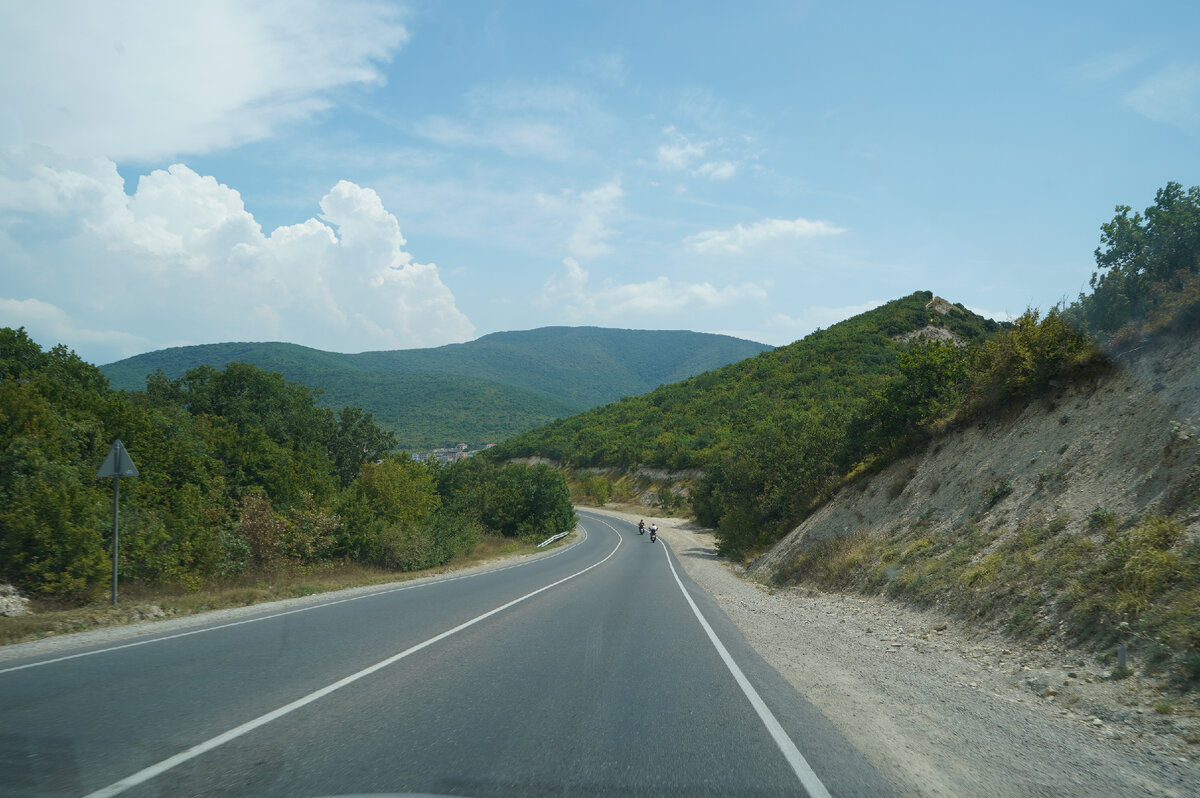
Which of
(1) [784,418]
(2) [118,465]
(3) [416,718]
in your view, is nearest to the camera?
(3) [416,718]

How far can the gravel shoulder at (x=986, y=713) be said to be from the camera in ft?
15.7

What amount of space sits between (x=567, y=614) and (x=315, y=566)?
14.9m

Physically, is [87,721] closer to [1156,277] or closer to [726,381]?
[1156,277]

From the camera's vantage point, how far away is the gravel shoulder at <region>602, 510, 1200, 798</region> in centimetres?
479

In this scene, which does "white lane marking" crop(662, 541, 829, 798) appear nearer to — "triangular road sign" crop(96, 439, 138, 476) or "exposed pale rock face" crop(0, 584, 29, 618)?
"triangular road sign" crop(96, 439, 138, 476)

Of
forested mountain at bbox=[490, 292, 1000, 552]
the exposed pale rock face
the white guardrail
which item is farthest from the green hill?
the exposed pale rock face

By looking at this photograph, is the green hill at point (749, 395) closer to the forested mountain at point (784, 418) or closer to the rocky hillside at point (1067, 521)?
the forested mountain at point (784, 418)

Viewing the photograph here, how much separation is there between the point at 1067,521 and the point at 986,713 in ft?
20.6

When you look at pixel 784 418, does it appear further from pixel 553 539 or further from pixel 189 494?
pixel 189 494

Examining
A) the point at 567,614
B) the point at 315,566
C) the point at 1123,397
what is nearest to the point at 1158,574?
the point at 1123,397

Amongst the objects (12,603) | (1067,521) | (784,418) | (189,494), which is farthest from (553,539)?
(1067,521)

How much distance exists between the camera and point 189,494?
904 inches

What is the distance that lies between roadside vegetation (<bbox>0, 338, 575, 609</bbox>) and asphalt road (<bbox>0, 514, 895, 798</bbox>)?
621 cm

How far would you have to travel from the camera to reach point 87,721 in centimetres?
561
